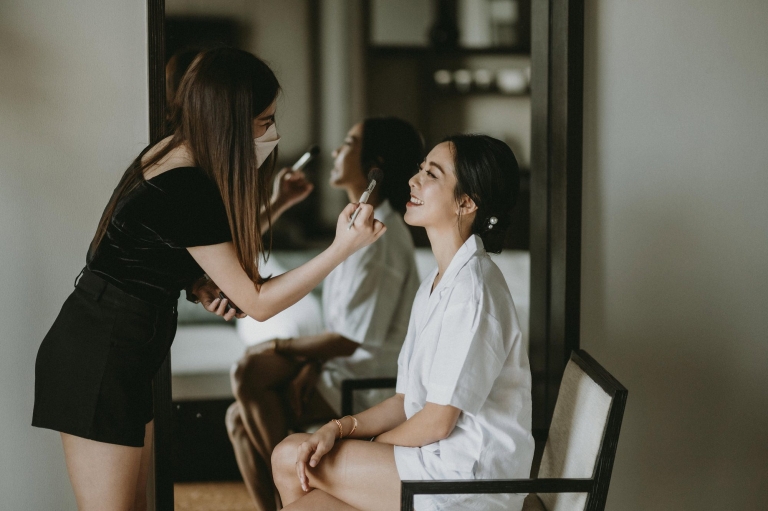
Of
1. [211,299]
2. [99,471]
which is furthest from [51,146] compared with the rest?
[99,471]

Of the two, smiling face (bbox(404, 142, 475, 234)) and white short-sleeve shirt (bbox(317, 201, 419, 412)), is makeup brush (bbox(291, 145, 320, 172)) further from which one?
smiling face (bbox(404, 142, 475, 234))

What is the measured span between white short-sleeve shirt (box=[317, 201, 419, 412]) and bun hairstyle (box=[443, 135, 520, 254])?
68cm

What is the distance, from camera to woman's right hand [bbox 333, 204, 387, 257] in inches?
52.6

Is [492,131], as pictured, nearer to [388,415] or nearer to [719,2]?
[719,2]

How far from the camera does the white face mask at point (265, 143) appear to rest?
1.42 metres

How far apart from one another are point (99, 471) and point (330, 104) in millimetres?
1212

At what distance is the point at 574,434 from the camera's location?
56.5 inches

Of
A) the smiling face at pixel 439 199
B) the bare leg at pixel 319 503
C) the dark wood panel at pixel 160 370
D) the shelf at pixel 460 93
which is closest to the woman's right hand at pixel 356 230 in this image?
the smiling face at pixel 439 199

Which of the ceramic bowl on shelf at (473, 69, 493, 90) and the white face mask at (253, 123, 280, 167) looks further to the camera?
the ceramic bowl on shelf at (473, 69, 493, 90)

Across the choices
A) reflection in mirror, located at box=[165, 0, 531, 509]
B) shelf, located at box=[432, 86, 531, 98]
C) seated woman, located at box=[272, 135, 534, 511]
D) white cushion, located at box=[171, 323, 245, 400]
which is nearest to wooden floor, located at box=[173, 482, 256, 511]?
reflection in mirror, located at box=[165, 0, 531, 509]

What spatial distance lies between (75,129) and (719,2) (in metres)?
1.66

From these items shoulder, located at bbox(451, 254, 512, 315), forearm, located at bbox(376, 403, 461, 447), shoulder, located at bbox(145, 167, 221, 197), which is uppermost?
shoulder, located at bbox(145, 167, 221, 197)

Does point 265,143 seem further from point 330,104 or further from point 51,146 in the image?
point 330,104

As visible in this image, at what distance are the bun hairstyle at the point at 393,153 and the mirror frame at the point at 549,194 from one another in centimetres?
38
